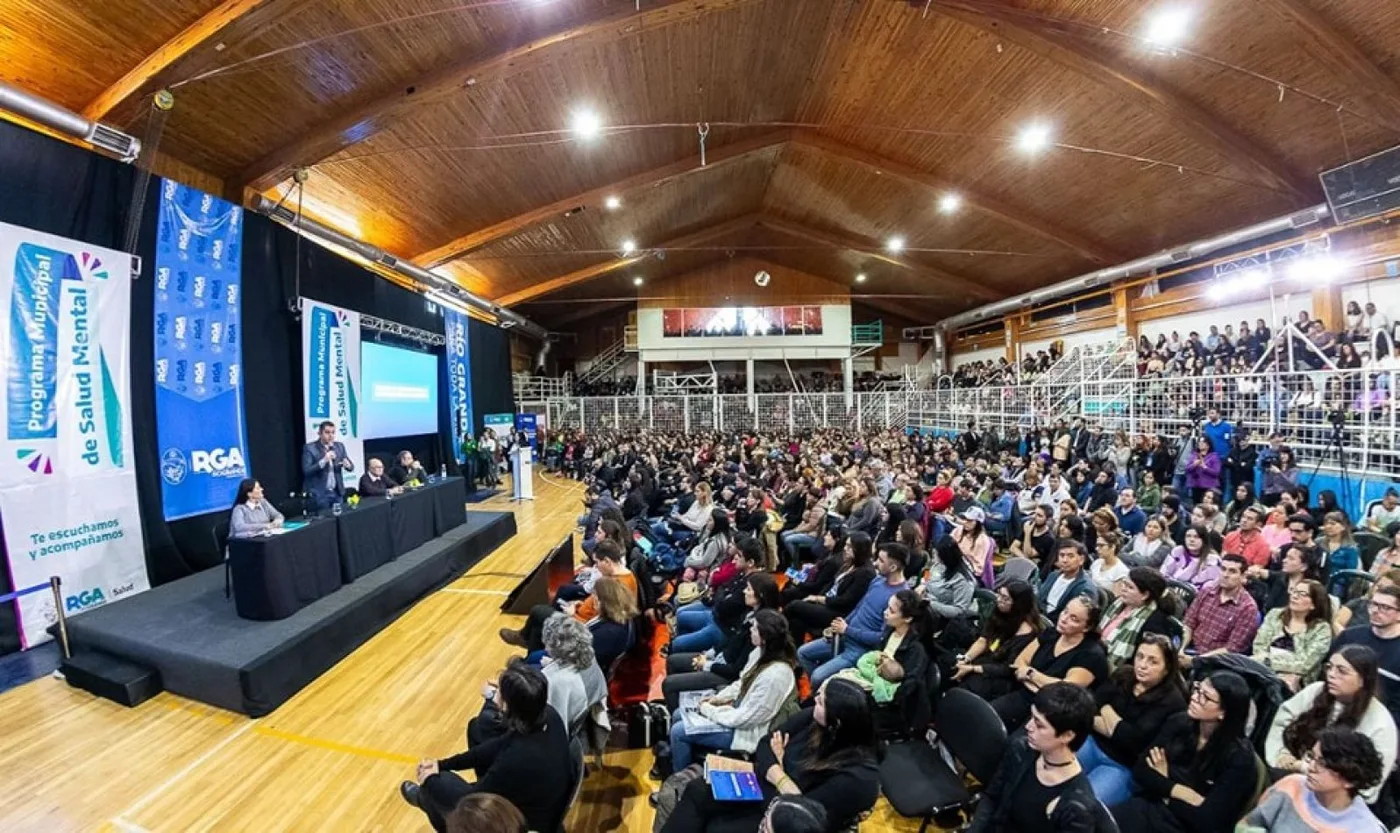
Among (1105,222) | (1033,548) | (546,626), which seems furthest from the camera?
(1105,222)

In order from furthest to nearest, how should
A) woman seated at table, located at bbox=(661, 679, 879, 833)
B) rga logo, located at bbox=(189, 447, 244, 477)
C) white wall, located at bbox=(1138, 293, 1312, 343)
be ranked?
1. white wall, located at bbox=(1138, 293, 1312, 343)
2. rga logo, located at bbox=(189, 447, 244, 477)
3. woman seated at table, located at bbox=(661, 679, 879, 833)

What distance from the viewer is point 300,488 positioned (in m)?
7.25

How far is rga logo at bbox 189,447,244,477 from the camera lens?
5816 mm

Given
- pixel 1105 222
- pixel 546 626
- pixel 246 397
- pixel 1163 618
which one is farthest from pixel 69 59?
pixel 1105 222

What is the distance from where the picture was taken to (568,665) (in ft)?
8.68

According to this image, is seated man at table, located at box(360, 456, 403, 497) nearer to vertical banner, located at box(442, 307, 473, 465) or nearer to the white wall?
vertical banner, located at box(442, 307, 473, 465)

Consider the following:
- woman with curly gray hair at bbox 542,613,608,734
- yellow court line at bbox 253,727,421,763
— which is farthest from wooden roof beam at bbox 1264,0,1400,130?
yellow court line at bbox 253,727,421,763

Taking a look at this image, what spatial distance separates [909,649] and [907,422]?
1718cm

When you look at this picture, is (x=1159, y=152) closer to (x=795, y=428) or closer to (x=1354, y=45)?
(x=1354, y=45)

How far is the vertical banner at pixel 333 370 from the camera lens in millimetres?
7371

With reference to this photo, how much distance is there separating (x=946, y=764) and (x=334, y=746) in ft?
10.5

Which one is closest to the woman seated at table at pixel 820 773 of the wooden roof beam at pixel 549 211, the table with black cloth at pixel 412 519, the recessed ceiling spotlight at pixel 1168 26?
the table with black cloth at pixel 412 519

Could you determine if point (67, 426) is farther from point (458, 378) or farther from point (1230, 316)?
point (1230, 316)

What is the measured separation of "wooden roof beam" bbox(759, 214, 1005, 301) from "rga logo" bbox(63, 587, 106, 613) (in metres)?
15.1
